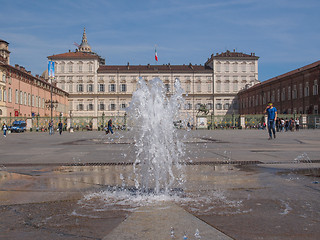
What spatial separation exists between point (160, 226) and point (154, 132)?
2.04m

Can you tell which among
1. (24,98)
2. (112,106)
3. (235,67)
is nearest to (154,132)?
(24,98)

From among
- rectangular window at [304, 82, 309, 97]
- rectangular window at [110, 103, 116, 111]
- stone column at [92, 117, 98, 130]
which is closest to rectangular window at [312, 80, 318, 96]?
rectangular window at [304, 82, 309, 97]

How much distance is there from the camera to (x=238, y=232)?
239cm

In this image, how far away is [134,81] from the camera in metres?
77.5

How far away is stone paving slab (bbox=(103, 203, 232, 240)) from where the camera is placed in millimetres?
2318

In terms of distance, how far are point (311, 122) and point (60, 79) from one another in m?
53.4

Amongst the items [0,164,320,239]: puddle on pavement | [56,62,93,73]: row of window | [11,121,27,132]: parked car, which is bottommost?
[0,164,320,239]: puddle on pavement

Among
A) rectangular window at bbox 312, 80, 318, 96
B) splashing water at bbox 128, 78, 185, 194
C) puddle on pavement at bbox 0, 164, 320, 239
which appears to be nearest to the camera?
puddle on pavement at bbox 0, 164, 320, 239

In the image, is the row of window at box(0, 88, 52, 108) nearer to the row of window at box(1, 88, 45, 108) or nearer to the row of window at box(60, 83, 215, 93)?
the row of window at box(1, 88, 45, 108)

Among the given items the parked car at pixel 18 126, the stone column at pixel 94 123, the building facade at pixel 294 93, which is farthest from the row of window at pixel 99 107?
the parked car at pixel 18 126

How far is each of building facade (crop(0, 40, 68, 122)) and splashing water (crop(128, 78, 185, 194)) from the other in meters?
34.8

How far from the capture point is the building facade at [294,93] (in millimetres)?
42219

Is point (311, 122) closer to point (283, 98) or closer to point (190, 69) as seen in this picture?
point (283, 98)

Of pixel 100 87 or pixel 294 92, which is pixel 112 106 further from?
pixel 294 92
